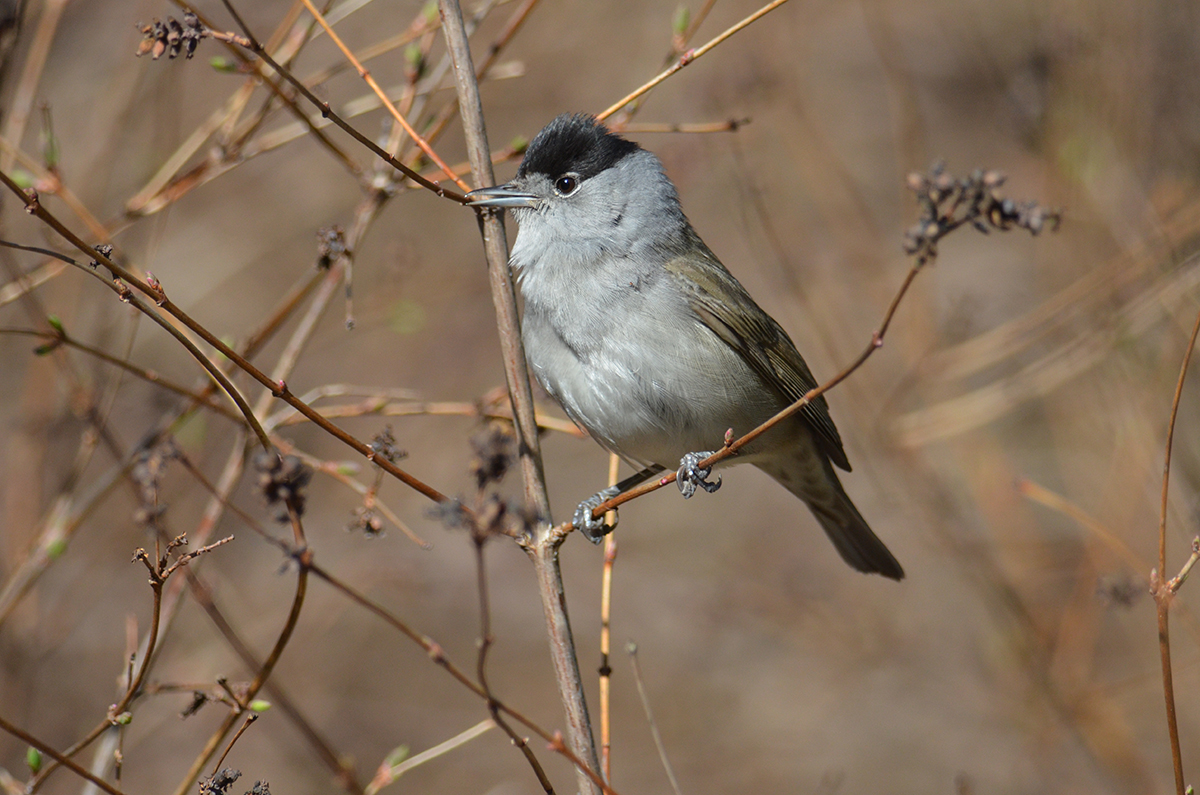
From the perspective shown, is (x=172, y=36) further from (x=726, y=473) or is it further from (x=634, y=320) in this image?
(x=726, y=473)

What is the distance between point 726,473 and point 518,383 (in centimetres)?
622

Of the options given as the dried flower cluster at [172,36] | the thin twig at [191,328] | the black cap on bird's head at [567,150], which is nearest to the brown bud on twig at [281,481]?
the thin twig at [191,328]

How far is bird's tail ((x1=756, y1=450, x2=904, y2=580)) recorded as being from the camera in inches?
159

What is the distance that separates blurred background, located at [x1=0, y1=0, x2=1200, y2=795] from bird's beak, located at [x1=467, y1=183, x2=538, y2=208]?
0.36m

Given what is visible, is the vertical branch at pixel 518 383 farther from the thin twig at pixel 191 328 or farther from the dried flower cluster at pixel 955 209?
the dried flower cluster at pixel 955 209

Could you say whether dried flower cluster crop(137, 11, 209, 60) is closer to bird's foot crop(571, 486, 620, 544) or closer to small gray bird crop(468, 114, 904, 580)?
small gray bird crop(468, 114, 904, 580)

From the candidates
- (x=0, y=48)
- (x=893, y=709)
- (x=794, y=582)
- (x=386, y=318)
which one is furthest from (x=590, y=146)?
(x=893, y=709)

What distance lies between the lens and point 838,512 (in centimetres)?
420

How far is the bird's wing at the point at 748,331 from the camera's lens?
3.47m

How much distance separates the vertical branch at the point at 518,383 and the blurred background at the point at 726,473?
0.69 meters

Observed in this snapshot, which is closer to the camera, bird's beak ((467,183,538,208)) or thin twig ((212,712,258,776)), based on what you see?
thin twig ((212,712,258,776))

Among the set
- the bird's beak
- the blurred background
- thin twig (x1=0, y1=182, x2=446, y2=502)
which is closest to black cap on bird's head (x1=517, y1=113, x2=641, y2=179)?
the bird's beak

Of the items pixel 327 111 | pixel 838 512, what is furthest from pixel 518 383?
pixel 838 512

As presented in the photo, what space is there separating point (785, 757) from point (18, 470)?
490 centimetres
